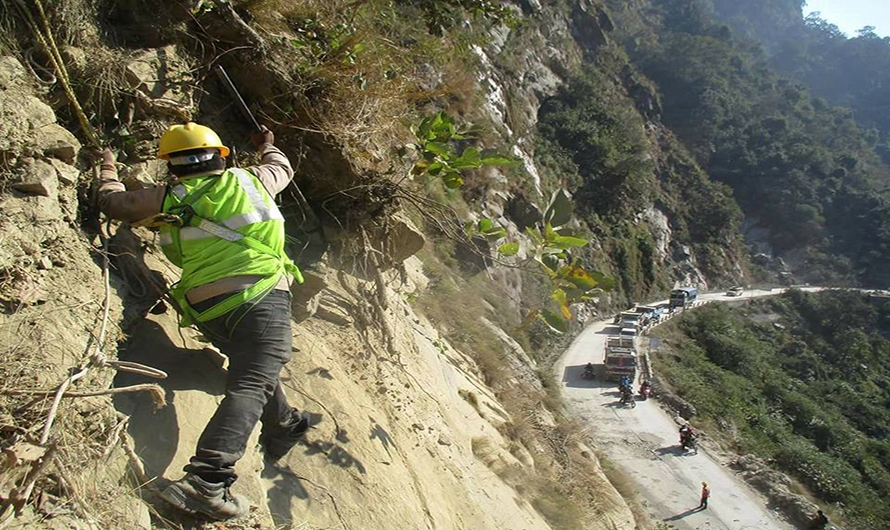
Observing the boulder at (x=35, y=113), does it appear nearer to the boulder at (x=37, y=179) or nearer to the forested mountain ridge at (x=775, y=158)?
the boulder at (x=37, y=179)

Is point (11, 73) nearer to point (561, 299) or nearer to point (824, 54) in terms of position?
point (561, 299)

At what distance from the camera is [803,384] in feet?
117

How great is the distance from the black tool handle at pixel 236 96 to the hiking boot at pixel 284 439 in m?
1.98

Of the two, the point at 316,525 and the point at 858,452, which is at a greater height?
the point at 316,525

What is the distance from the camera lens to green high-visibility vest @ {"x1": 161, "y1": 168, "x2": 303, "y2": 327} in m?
2.54

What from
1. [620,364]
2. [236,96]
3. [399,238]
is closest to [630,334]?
[620,364]

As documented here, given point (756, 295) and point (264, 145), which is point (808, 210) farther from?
point (264, 145)

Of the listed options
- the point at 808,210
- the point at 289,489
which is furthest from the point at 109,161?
the point at 808,210

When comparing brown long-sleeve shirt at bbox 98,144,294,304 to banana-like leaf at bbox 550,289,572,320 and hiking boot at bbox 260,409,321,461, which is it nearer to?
hiking boot at bbox 260,409,321,461

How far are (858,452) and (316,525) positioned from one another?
104ft

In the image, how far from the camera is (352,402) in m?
3.82

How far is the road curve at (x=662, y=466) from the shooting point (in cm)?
1380

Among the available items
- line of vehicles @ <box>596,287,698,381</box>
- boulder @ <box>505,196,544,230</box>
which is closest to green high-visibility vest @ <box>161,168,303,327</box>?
line of vehicles @ <box>596,287,698,381</box>

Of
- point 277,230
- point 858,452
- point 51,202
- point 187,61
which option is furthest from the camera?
point 858,452
